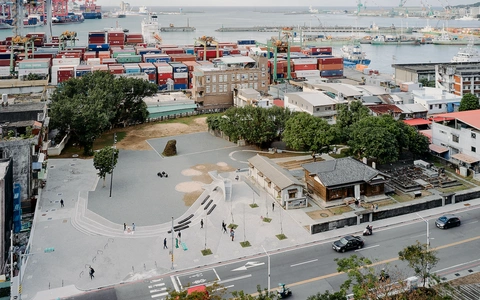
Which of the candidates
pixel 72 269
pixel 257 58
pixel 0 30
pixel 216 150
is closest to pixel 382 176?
pixel 216 150

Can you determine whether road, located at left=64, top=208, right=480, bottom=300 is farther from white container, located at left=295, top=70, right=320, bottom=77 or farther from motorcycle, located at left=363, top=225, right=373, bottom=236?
white container, located at left=295, top=70, right=320, bottom=77

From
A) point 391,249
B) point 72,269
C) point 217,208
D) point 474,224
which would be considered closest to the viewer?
point 72,269

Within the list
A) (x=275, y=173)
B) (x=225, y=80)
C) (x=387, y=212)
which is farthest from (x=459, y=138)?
(x=225, y=80)

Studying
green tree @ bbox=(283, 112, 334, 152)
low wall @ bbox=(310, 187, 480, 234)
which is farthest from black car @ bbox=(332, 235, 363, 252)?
green tree @ bbox=(283, 112, 334, 152)

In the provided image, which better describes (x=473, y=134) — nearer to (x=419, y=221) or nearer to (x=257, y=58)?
(x=419, y=221)

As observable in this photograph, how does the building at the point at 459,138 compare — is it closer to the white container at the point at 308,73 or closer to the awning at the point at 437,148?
the awning at the point at 437,148
